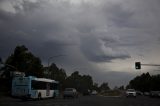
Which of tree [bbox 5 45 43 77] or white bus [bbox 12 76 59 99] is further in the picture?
tree [bbox 5 45 43 77]

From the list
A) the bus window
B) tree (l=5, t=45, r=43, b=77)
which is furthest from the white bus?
tree (l=5, t=45, r=43, b=77)

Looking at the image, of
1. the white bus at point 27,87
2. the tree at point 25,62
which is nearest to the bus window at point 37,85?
the white bus at point 27,87

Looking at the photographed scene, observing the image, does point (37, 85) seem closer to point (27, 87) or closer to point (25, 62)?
point (27, 87)

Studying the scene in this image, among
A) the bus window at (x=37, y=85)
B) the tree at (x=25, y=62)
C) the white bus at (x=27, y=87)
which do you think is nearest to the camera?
the white bus at (x=27, y=87)

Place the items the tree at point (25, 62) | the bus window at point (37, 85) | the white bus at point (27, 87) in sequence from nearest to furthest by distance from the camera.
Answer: the white bus at point (27, 87)
the bus window at point (37, 85)
the tree at point (25, 62)

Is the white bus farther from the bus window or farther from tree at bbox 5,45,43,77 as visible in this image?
tree at bbox 5,45,43,77

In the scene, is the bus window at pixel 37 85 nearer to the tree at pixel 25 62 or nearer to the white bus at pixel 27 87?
the white bus at pixel 27 87

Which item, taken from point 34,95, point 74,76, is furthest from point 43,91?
point 74,76

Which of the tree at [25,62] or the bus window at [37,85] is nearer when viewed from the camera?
the bus window at [37,85]

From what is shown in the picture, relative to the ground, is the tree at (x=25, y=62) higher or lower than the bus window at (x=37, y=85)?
higher

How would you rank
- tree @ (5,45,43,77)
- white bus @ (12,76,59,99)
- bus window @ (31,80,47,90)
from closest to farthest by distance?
white bus @ (12,76,59,99), bus window @ (31,80,47,90), tree @ (5,45,43,77)

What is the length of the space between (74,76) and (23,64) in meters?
96.2

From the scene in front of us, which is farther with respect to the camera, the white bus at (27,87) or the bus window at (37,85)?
the bus window at (37,85)

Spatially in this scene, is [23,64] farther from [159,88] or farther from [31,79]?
[159,88]
